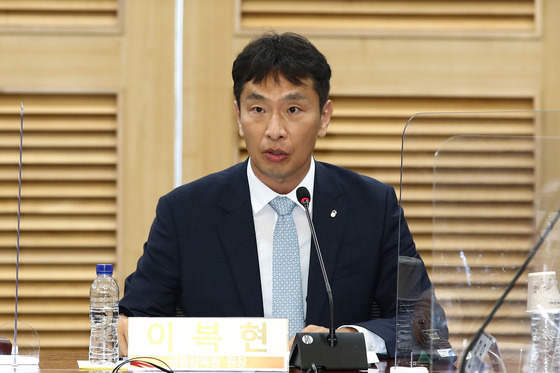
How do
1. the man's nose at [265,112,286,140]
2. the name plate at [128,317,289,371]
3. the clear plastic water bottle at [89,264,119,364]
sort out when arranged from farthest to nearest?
the man's nose at [265,112,286,140]
the clear plastic water bottle at [89,264,119,364]
the name plate at [128,317,289,371]

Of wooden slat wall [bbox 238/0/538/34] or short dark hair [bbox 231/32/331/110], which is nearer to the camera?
short dark hair [bbox 231/32/331/110]

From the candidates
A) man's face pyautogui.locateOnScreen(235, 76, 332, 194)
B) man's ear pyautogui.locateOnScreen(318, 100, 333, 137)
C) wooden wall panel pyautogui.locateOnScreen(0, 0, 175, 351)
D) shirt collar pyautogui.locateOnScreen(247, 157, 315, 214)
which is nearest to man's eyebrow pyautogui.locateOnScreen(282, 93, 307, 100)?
man's face pyautogui.locateOnScreen(235, 76, 332, 194)

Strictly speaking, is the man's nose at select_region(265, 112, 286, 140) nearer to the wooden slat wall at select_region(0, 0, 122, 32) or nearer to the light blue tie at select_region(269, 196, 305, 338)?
the light blue tie at select_region(269, 196, 305, 338)

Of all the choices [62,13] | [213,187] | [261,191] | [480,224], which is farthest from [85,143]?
[480,224]

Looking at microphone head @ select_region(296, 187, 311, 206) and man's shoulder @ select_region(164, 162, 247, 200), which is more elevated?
man's shoulder @ select_region(164, 162, 247, 200)

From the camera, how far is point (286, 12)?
131 inches

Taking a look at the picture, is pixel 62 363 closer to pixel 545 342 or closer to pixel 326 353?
pixel 326 353

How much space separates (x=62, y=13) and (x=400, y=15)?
4.84 ft

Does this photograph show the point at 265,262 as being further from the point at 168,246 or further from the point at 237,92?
the point at 237,92

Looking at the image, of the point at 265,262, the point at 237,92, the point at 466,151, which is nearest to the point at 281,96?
the point at 237,92

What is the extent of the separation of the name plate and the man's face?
0.64 metres

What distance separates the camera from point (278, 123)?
2.08m

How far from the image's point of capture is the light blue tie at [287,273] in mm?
2082

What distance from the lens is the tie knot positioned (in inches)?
85.4
